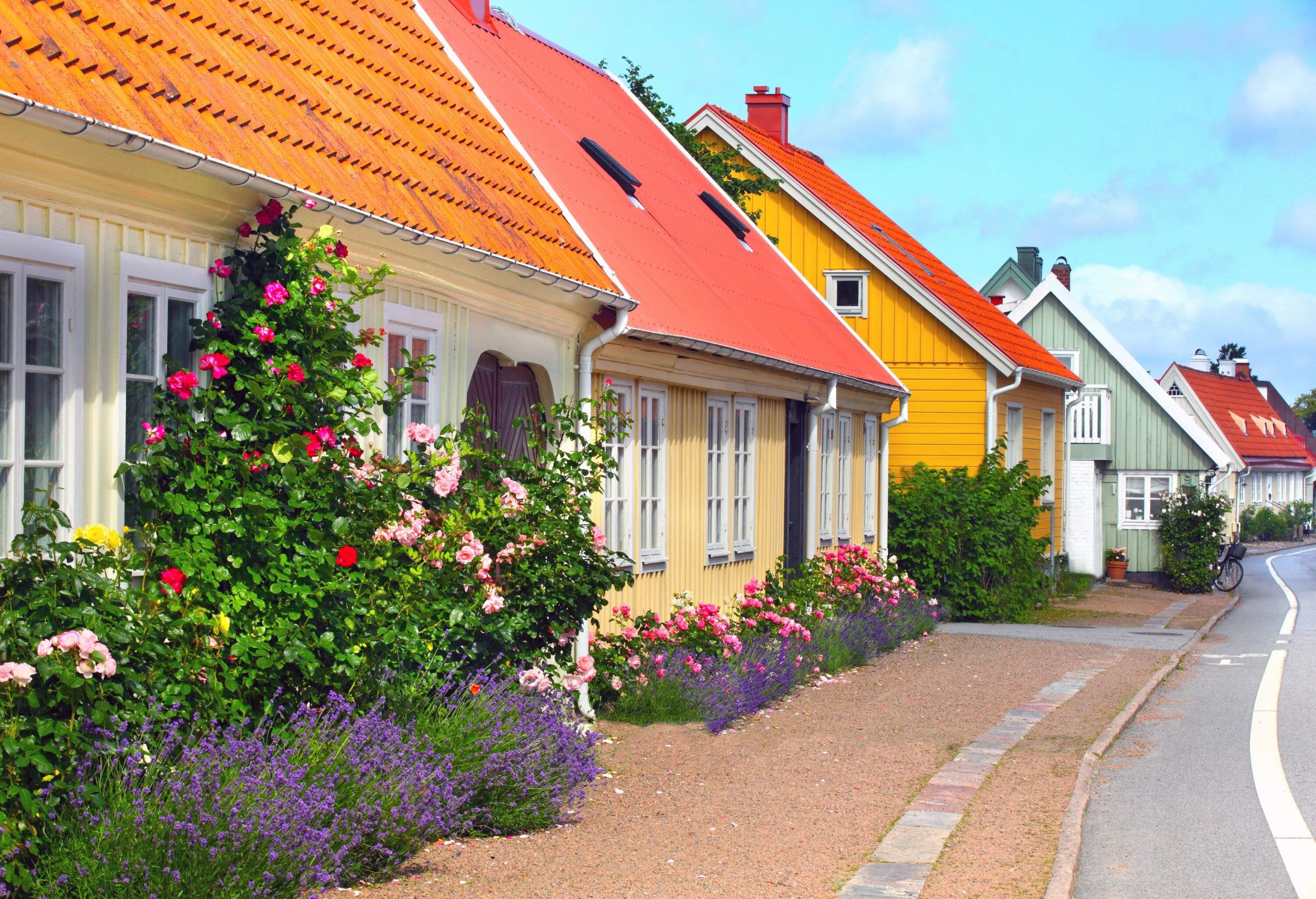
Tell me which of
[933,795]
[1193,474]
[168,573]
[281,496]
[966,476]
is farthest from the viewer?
[1193,474]

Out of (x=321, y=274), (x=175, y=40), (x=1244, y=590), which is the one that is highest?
(x=175, y=40)

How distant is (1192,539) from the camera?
28.8 metres

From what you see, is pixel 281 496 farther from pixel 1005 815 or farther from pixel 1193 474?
pixel 1193 474

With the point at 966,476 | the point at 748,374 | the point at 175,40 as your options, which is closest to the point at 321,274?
the point at 175,40

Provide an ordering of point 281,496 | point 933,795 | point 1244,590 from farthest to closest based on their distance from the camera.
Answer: point 1244,590 < point 933,795 < point 281,496

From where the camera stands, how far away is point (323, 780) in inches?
215

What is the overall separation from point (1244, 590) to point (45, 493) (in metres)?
27.7

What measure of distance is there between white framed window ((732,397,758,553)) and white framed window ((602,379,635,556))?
2.50m

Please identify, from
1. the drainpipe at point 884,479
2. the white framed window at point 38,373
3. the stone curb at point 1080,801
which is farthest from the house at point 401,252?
the stone curb at point 1080,801

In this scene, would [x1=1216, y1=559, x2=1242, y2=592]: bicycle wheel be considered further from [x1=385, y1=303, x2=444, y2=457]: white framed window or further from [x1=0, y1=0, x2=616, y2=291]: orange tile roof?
[x1=385, y1=303, x2=444, y2=457]: white framed window

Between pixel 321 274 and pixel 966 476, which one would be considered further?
pixel 966 476

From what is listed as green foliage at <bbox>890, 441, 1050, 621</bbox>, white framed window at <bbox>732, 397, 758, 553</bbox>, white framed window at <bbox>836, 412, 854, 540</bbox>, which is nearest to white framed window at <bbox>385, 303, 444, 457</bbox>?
white framed window at <bbox>732, 397, 758, 553</bbox>

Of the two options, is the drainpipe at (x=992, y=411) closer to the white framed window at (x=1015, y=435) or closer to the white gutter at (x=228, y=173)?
the white framed window at (x=1015, y=435)

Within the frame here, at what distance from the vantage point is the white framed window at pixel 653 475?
11.5m
